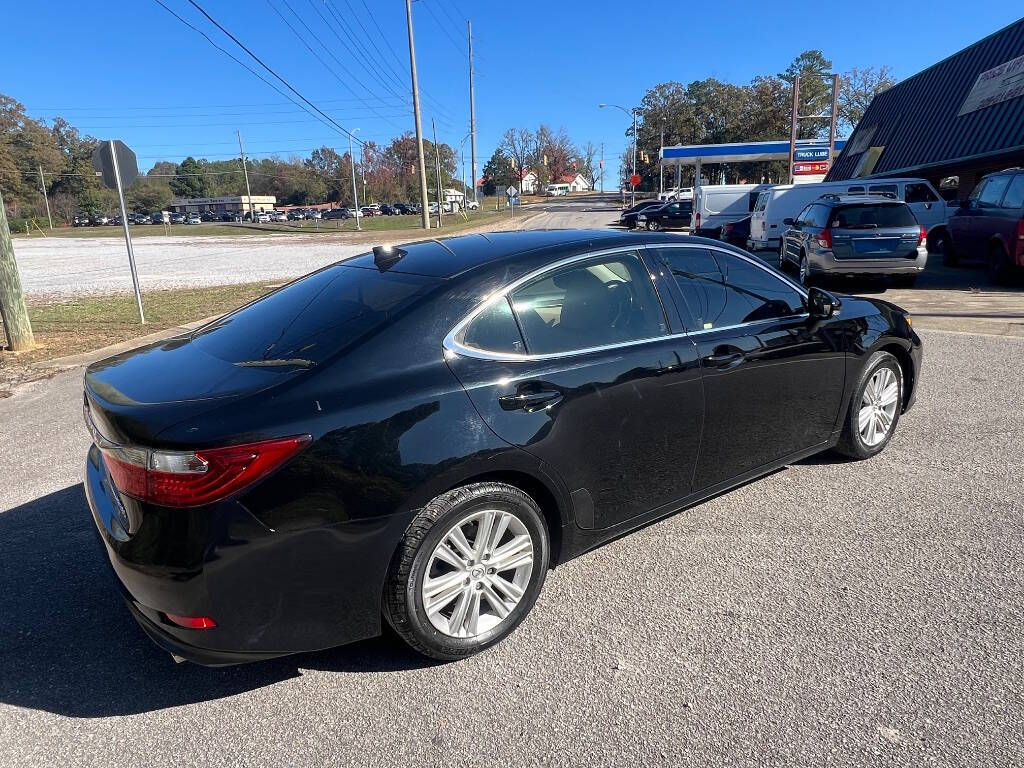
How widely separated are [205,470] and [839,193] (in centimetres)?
1612

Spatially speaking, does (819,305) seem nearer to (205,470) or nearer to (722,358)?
(722,358)

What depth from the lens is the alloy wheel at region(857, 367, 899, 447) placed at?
4.43 meters

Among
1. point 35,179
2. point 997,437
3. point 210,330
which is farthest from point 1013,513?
point 35,179

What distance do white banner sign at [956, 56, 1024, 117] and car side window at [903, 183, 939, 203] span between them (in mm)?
7504

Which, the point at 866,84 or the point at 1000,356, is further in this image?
the point at 866,84

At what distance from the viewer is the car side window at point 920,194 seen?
15.8 meters

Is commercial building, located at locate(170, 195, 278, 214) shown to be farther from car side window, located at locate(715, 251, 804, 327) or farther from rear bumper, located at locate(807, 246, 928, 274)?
car side window, located at locate(715, 251, 804, 327)

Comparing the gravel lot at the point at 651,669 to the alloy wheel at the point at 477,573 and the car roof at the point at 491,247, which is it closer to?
the alloy wheel at the point at 477,573

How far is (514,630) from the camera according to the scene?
2918 millimetres

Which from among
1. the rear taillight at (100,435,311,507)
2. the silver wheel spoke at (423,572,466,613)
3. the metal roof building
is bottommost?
the silver wheel spoke at (423,572,466,613)

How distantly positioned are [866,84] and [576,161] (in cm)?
7644

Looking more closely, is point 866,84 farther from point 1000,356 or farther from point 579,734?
point 579,734

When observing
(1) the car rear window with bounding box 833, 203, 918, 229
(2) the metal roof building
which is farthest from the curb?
(2) the metal roof building

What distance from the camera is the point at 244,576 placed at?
228 cm
